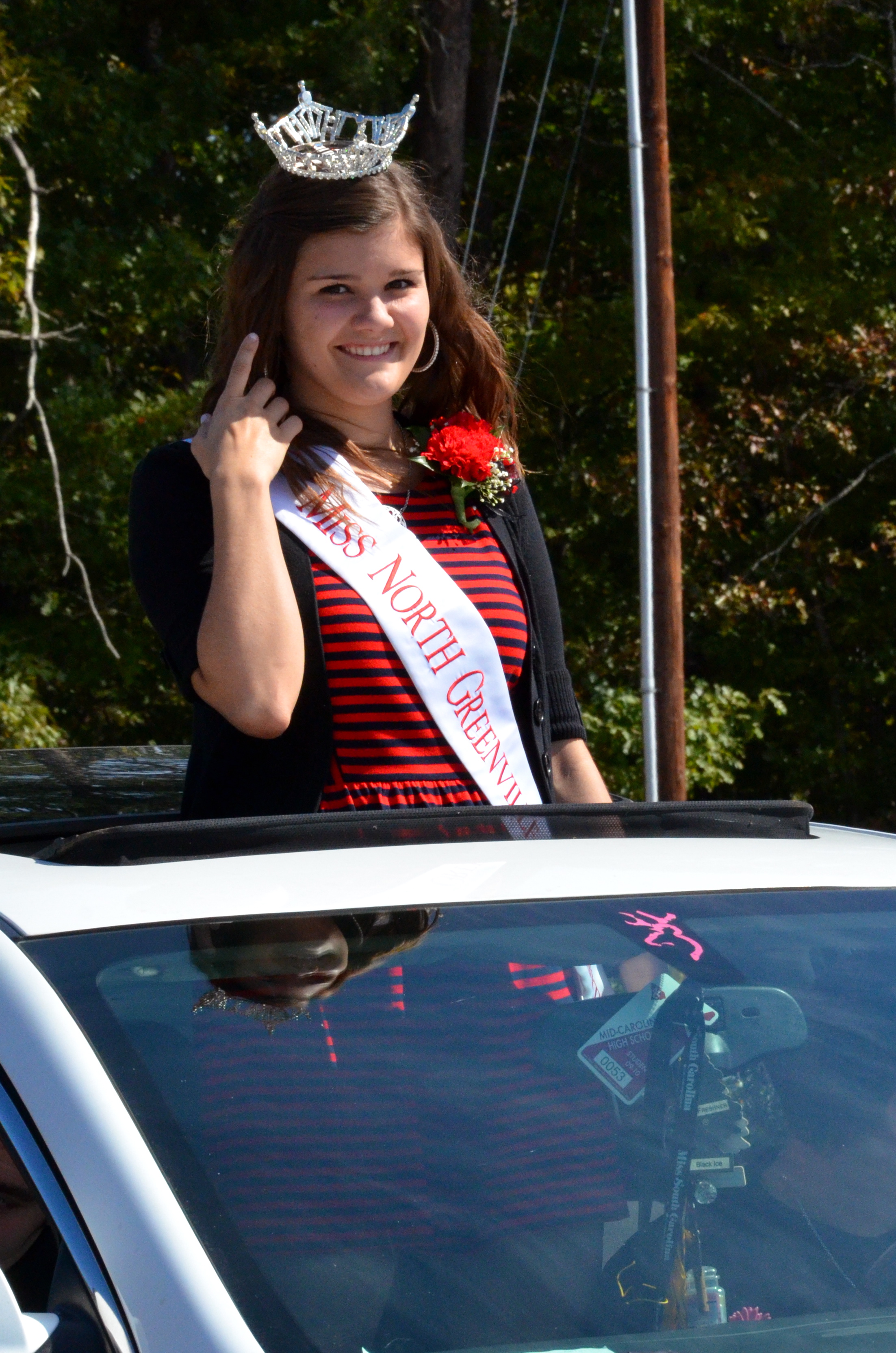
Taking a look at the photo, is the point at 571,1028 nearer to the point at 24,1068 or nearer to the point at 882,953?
the point at 882,953

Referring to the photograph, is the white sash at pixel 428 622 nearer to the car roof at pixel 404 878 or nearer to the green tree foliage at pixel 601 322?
the car roof at pixel 404 878

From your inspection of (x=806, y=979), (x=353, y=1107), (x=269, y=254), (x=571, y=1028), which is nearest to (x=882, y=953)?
(x=806, y=979)

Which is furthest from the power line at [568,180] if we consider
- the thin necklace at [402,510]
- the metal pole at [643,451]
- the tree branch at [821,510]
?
the thin necklace at [402,510]

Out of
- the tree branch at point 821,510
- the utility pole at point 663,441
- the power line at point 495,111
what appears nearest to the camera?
the utility pole at point 663,441

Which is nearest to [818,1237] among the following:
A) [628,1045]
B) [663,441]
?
[628,1045]

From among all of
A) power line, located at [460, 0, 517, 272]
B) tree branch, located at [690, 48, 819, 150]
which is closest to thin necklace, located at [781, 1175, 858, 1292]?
power line, located at [460, 0, 517, 272]

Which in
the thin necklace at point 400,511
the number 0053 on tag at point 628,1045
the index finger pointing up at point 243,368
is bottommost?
the number 0053 on tag at point 628,1045

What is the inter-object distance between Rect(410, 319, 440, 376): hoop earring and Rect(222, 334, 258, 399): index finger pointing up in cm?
30

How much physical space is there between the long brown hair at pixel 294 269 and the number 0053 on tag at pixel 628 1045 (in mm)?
856

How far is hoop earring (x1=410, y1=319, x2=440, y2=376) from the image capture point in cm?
236

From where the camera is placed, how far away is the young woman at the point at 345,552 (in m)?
1.94

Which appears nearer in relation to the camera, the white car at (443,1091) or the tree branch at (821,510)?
the white car at (443,1091)

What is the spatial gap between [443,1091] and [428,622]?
766 mm

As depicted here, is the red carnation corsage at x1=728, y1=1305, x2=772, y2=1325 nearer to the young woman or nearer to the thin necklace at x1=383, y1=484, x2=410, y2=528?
the young woman
